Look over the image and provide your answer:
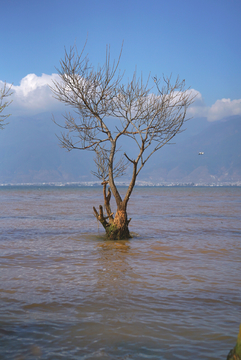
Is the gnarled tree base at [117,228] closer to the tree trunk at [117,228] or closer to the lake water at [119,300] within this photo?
the tree trunk at [117,228]

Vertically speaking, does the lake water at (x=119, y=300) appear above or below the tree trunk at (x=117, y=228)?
below

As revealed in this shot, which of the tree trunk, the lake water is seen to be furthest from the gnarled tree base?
the lake water

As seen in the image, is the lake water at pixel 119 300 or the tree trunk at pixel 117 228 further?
the tree trunk at pixel 117 228

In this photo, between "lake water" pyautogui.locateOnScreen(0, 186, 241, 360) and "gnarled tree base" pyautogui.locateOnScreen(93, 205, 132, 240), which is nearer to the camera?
"lake water" pyautogui.locateOnScreen(0, 186, 241, 360)

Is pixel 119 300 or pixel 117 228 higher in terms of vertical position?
pixel 117 228

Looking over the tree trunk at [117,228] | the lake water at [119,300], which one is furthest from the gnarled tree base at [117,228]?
the lake water at [119,300]

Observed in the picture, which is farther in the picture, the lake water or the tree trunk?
the tree trunk

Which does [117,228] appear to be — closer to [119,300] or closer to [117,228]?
[117,228]

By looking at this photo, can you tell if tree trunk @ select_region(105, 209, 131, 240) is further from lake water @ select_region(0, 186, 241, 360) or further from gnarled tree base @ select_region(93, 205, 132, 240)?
lake water @ select_region(0, 186, 241, 360)

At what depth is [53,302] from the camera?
6.07m

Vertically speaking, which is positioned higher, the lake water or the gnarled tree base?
the gnarled tree base

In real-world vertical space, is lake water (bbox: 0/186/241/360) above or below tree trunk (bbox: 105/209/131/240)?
below

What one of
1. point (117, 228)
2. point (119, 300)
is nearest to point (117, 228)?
point (117, 228)

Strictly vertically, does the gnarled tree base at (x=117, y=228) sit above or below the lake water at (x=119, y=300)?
above
